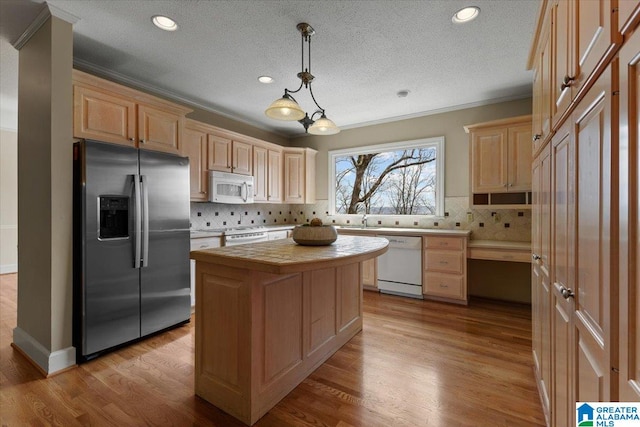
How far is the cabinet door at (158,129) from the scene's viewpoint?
9.26ft

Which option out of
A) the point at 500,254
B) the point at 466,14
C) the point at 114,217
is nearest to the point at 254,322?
the point at 114,217

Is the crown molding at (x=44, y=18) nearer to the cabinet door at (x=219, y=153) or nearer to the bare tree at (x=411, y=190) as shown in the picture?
the cabinet door at (x=219, y=153)

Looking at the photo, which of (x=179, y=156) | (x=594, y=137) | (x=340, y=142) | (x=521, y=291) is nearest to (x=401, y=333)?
(x=521, y=291)

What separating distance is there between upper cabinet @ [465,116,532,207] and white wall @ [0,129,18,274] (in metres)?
7.77

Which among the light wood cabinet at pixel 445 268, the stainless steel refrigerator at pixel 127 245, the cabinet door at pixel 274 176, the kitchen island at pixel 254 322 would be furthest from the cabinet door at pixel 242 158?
the light wood cabinet at pixel 445 268

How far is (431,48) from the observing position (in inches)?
106

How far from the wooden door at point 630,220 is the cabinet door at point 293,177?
466 cm

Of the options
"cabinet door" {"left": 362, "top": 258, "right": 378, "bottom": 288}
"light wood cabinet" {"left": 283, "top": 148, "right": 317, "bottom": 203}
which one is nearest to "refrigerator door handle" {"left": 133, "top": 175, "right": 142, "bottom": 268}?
"light wood cabinet" {"left": 283, "top": 148, "right": 317, "bottom": 203}

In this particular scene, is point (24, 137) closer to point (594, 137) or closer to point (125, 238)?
point (125, 238)

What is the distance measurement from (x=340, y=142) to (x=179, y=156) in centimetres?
300

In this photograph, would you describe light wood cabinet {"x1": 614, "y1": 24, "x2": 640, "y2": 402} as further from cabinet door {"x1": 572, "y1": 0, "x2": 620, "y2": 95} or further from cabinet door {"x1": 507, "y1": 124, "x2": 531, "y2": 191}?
cabinet door {"x1": 507, "y1": 124, "x2": 531, "y2": 191}

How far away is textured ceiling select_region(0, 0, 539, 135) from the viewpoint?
217 centimetres

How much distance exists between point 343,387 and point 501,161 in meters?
3.18

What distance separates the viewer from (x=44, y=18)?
224cm
